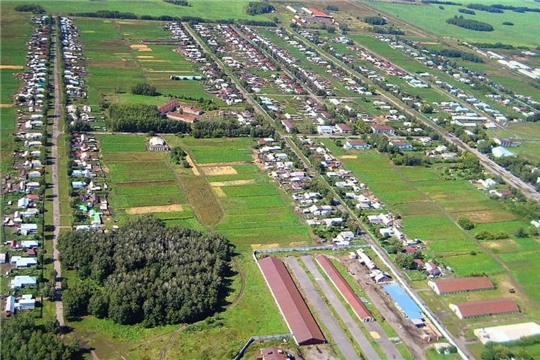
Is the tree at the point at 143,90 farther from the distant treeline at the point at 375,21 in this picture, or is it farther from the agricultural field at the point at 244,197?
the distant treeline at the point at 375,21

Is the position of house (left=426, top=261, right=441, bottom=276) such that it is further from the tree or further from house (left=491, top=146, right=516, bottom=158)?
the tree

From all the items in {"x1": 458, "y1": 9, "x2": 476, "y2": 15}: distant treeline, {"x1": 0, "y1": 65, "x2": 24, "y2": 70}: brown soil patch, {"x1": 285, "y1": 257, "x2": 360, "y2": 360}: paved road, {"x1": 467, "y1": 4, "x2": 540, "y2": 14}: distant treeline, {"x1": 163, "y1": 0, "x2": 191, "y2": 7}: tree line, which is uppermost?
{"x1": 467, "y1": 4, "x2": 540, "y2": 14}: distant treeline

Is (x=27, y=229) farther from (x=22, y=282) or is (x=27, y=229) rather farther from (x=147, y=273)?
(x=147, y=273)

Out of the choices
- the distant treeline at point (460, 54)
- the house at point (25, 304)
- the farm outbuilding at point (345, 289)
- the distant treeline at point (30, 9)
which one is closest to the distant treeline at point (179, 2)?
the distant treeline at point (30, 9)

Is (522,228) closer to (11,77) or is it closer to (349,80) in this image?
(349,80)

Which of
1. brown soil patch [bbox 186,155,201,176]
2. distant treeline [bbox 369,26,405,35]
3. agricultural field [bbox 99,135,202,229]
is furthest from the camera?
distant treeline [bbox 369,26,405,35]

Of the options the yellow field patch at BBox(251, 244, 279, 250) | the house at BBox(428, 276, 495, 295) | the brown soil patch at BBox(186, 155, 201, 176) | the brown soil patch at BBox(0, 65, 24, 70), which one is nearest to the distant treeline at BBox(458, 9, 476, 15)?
the brown soil patch at BBox(0, 65, 24, 70)

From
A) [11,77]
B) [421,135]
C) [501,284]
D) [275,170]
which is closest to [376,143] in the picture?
[421,135]
